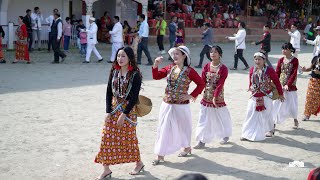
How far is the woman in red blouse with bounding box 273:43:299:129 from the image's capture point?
8211 millimetres

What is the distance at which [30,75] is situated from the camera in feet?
42.8

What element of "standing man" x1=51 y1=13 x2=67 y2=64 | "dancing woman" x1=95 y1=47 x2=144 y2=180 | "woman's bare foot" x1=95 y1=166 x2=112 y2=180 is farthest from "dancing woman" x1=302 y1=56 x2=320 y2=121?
"standing man" x1=51 y1=13 x2=67 y2=64

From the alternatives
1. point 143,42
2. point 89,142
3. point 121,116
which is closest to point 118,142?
point 121,116

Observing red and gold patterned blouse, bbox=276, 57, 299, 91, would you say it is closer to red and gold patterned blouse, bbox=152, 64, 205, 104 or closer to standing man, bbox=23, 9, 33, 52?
red and gold patterned blouse, bbox=152, 64, 205, 104

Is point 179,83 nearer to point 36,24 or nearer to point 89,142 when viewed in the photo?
point 89,142

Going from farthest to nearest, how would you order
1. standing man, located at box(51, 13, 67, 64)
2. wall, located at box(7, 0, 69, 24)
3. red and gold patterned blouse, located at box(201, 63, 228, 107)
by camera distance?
wall, located at box(7, 0, 69, 24), standing man, located at box(51, 13, 67, 64), red and gold patterned blouse, located at box(201, 63, 228, 107)

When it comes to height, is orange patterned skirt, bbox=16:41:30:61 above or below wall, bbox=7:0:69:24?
below

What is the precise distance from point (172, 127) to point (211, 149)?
3.47 ft

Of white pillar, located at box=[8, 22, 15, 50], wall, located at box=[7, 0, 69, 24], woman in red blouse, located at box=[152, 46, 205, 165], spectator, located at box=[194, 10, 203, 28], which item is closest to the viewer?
woman in red blouse, located at box=[152, 46, 205, 165]

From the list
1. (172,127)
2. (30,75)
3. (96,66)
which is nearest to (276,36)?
(96,66)

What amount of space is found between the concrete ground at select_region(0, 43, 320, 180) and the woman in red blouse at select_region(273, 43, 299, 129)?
0.25 metres

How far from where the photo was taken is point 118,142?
5.46 metres

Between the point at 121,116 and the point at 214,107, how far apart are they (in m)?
2.15

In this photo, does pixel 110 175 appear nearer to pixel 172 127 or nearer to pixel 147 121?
pixel 172 127
